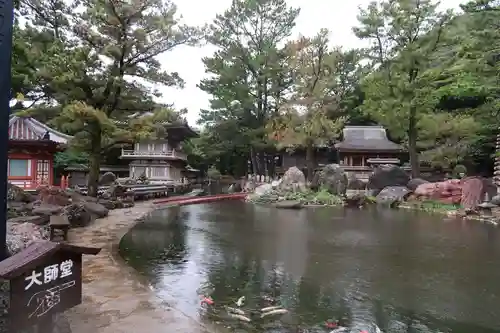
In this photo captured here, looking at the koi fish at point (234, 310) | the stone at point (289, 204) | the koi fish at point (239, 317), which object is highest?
the stone at point (289, 204)

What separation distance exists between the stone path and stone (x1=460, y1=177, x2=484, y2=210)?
59.3 ft

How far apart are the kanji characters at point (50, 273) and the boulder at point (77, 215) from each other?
8785mm

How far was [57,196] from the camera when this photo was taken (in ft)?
45.3

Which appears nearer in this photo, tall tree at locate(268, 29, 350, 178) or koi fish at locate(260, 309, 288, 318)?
koi fish at locate(260, 309, 288, 318)

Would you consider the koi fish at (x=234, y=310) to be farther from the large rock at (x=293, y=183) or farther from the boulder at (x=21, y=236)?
the large rock at (x=293, y=183)

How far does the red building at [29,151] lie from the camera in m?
18.9

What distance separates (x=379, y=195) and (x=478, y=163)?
44.9 feet

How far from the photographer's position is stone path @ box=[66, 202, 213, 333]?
16.3 ft

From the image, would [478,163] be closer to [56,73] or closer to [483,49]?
[483,49]

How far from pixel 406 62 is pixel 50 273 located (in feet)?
91.0

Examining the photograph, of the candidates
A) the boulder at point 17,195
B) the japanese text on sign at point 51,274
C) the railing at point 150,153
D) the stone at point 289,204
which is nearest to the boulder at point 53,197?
the boulder at point 17,195

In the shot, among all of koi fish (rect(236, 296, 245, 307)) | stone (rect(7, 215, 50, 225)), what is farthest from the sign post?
stone (rect(7, 215, 50, 225))

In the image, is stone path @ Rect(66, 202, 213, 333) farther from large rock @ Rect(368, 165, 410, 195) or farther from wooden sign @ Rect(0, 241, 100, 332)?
large rock @ Rect(368, 165, 410, 195)

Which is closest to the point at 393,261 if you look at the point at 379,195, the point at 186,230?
the point at 186,230
